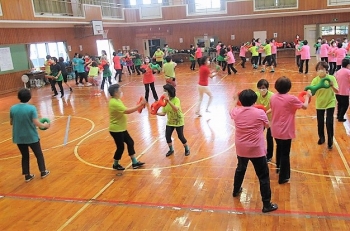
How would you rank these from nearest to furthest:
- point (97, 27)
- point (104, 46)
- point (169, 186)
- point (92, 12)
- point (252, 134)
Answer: point (252, 134) → point (169, 186) → point (92, 12) → point (97, 27) → point (104, 46)

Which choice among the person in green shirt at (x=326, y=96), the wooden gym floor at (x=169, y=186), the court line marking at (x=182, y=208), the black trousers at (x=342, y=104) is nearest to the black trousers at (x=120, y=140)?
the wooden gym floor at (x=169, y=186)

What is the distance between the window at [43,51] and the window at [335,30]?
17364mm

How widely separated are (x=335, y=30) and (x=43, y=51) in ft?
62.5

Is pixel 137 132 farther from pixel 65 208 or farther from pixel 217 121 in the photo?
pixel 65 208

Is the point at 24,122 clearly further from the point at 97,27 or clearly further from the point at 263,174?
the point at 97,27

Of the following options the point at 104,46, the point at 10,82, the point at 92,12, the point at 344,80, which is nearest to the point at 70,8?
the point at 92,12

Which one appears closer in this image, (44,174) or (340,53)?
(44,174)

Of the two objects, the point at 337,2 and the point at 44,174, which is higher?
the point at 337,2

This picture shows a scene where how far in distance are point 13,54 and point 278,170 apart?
16203 millimetres

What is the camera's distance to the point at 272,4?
23750 mm

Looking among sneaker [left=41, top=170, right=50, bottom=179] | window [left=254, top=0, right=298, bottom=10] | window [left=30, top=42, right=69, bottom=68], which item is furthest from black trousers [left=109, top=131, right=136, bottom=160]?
window [left=254, top=0, right=298, bottom=10]

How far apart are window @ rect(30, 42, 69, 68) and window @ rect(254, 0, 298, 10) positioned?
13.2m

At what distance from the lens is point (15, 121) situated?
5.73m

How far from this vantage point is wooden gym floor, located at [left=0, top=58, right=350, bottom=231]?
4297 mm
